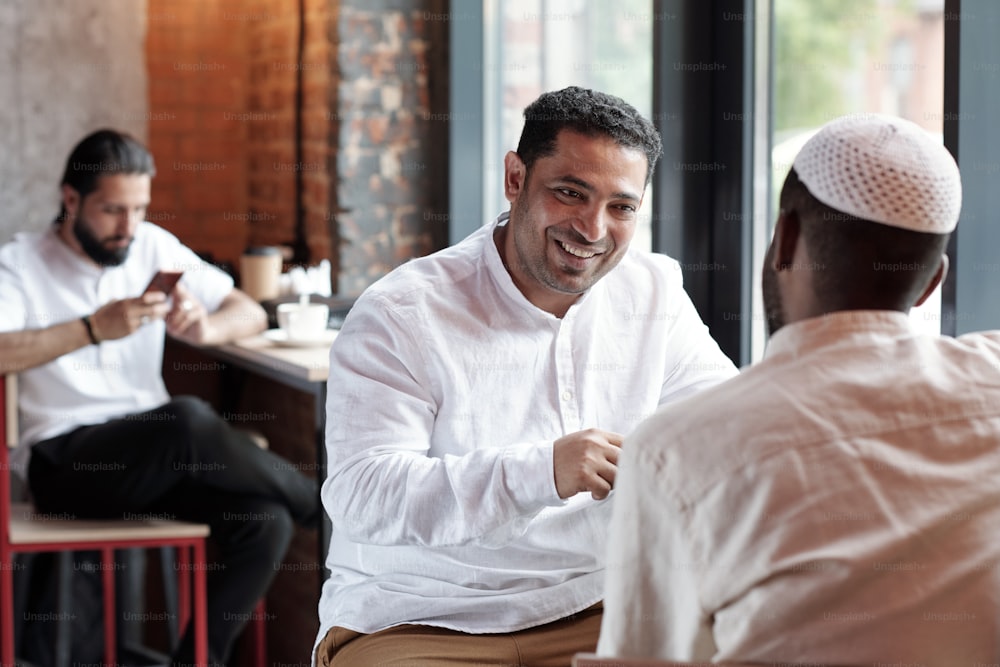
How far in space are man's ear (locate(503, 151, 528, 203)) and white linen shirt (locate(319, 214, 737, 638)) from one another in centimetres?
8

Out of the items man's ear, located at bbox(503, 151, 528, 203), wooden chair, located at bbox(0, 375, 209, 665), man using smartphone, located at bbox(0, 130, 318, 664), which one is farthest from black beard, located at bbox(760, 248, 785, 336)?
man using smartphone, located at bbox(0, 130, 318, 664)

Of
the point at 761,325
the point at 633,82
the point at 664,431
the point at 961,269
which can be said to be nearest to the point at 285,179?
the point at 633,82

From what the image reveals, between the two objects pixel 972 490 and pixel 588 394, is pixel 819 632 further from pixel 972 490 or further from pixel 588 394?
pixel 588 394

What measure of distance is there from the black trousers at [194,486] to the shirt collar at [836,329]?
212 cm

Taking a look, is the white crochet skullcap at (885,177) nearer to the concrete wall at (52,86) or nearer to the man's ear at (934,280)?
the man's ear at (934,280)

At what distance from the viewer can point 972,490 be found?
1057mm

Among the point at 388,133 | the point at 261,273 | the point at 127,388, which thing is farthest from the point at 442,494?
the point at 388,133

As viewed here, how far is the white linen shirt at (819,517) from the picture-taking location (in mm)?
1020

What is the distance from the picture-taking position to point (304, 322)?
3.02 metres

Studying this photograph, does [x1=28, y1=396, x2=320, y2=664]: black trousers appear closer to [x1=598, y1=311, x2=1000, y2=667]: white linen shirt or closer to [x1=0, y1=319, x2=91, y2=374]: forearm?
[x1=0, y1=319, x2=91, y2=374]: forearm

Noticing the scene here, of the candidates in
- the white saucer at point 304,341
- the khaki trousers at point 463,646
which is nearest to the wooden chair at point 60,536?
the white saucer at point 304,341

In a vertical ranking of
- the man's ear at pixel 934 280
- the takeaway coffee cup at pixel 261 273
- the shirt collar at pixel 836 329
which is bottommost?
the takeaway coffee cup at pixel 261 273

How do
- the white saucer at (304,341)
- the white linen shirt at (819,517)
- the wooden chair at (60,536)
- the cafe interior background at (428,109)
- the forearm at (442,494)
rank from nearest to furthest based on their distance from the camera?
1. the white linen shirt at (819,517)
2. the forearm at (442,494)
3. the cafe interior background at (428,109)
4. the wooden chair at (60,536)
5. the white saucer at (304,341)

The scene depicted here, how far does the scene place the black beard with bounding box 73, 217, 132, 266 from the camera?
128 inches
